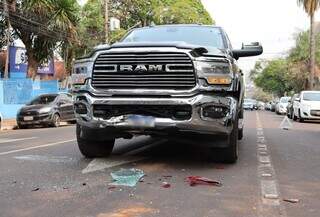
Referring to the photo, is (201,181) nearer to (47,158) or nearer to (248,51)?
(248,51)

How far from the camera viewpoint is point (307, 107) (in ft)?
81.3

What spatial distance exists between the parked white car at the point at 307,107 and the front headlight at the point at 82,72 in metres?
18.1

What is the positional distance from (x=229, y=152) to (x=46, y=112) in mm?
13467

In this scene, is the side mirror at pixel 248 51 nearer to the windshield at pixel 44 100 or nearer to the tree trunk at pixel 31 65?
the windshield at pixel 44 100

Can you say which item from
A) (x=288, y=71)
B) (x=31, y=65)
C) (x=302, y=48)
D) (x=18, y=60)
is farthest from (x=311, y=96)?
(x=288, y=71)

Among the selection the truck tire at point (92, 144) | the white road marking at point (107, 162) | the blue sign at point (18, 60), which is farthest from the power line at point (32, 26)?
the white road marking at point (107, 162)

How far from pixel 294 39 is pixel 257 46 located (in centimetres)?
6070

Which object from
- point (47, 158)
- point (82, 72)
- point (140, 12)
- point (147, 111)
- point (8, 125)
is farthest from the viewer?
point (140, 12)

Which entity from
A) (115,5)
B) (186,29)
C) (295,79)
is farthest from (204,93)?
(295,79)

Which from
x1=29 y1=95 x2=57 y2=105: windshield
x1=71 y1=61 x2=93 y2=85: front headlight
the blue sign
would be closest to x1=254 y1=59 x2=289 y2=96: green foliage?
the blue sign

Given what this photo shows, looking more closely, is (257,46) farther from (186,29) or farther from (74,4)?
(74,4)

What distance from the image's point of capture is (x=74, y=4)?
30031 millimetres

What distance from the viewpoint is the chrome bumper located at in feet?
24.6

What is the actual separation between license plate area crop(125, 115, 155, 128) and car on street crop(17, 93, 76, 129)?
13309mm
